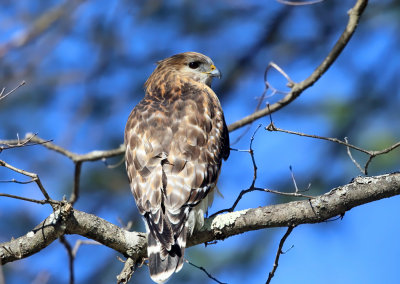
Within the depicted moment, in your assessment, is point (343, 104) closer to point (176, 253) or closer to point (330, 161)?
point (330, 161)

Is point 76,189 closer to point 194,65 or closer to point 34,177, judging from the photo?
point 194,65

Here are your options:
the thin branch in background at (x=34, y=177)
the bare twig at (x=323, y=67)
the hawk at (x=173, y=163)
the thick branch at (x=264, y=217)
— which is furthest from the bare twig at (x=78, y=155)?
the thin branch in background at (x=34, y=177)

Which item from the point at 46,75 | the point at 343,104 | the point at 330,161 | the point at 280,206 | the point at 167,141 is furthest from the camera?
the point at 46,75

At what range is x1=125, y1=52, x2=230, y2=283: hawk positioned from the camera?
3742mm

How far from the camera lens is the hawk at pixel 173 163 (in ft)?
12.3

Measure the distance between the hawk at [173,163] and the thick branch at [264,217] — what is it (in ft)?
0.55

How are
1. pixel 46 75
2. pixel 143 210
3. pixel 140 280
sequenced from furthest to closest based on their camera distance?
pixel 46 75 → pixel 140 280 → pixel 143 210

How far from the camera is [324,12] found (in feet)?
25.1

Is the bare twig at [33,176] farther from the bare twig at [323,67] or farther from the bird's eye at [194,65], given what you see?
the bird's eye at [194,65]

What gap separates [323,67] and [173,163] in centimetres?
152

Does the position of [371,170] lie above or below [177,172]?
above

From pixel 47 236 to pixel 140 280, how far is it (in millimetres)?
3054

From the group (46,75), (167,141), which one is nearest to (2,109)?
(46,75)

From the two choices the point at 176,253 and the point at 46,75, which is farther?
the point at 46,75
